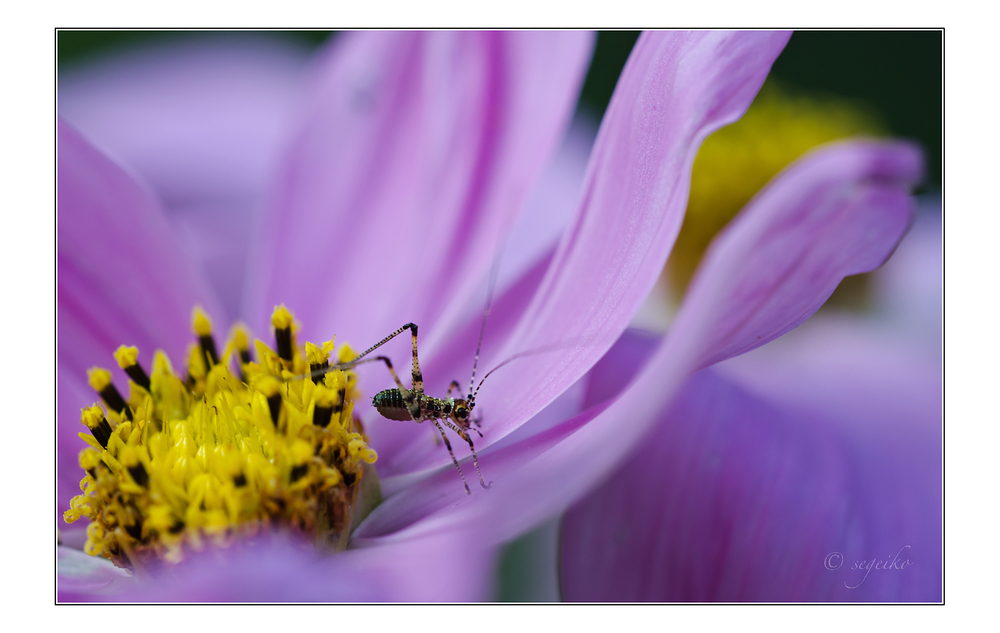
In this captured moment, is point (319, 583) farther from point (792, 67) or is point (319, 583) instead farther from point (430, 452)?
point (792, 67)

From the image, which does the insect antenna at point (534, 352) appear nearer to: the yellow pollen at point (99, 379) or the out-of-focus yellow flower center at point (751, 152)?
the yellow pollen at point (99, 379)

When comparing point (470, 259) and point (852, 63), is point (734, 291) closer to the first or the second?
point (470, 259)

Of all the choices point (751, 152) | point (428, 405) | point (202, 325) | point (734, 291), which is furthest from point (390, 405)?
point (751, 152)

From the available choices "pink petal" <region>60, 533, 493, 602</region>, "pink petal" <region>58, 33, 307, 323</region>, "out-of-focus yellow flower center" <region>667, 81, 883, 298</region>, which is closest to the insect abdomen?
"pink petal" <region>60, 533, 493, 602</region>
